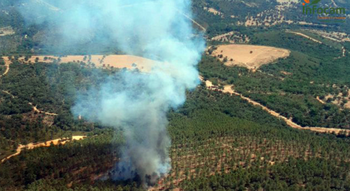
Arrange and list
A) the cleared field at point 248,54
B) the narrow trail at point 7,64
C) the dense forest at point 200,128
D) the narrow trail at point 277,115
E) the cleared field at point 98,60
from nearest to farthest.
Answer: the dense forest at point 200,128, the narrow trail at point 277,115, the narrow trail at point 7,64, the cleared field at point 98,60, the cleared field at point 248,54

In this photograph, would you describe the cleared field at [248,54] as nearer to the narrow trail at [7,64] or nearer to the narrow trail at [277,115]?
the narrow trail at [277,115]

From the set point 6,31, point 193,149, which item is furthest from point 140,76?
point 6,31

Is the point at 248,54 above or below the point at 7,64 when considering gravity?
above

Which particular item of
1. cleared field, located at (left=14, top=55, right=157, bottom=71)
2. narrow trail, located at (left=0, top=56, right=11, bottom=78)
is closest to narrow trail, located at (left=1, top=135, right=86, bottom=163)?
cleared field, located at (left=14, top=55, right=157, bottom=71)

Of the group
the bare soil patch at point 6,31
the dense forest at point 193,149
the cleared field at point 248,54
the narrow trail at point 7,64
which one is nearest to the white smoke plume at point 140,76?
the dense forest at point 193,149

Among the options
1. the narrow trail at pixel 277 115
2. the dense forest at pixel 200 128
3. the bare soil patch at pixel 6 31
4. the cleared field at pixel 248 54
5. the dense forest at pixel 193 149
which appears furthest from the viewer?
the bare soil patch at pixel 6 31

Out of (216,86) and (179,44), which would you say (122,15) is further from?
(216,86)

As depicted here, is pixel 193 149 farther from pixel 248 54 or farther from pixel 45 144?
pixel 248 54
